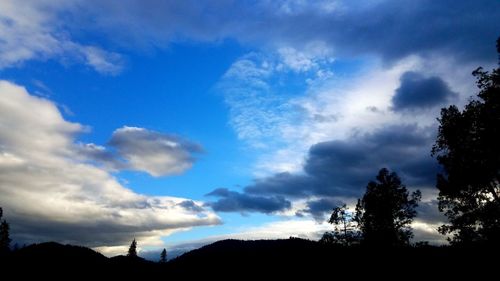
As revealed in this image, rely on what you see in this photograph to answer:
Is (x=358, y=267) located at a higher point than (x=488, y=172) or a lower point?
lower

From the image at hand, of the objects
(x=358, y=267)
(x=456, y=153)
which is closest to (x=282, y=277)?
(x=358, y=267)

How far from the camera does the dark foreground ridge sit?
22781 mm

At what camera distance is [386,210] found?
42.6m

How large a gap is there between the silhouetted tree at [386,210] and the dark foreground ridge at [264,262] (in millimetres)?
12252

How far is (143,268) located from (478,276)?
983 inches

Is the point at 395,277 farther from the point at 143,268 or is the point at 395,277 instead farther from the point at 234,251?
the point at 143,268

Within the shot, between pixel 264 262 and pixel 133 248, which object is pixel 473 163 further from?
pixel 133 248

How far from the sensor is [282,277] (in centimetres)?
2522

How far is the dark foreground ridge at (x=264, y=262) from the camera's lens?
22.8 meters

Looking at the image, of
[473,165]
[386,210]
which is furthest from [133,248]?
[473,165]

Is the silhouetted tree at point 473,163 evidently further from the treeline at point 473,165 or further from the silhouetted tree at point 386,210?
the silhouetted tree at point 386,210

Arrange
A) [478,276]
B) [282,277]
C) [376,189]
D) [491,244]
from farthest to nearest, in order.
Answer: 1. [376,189]
2. [282,277]
3. [491,244]
4. [478,276]

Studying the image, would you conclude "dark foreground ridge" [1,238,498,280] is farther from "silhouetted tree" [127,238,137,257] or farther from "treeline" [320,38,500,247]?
"silhouetted tree" [127,238,137,257]

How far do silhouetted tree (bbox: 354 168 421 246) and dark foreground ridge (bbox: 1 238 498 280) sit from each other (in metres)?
12.3
